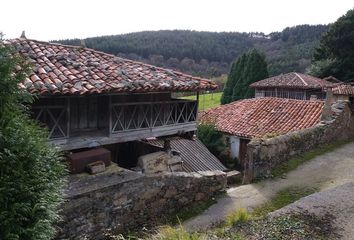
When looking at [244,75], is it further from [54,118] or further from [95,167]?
[54,118]

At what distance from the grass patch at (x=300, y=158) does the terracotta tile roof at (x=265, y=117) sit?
12.2 feet

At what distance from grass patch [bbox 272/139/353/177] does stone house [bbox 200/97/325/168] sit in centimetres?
391

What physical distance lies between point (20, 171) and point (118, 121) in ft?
13.9

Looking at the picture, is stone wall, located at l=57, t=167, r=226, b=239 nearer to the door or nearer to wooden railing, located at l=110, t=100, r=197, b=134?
wooden railing, located at l=110, t=100, r=197, b=134

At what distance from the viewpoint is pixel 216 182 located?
30.5ft

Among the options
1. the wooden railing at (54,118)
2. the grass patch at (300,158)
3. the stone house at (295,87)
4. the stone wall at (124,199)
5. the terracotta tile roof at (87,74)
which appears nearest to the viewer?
the stone wall at (124,199)

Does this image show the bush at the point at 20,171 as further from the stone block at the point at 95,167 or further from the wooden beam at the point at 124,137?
the stone block at the point at 95,167

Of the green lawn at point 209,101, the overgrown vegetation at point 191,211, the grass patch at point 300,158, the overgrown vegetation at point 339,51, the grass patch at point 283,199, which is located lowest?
the green lawn at point 209,101

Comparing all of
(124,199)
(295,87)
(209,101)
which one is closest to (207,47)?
(209,101)

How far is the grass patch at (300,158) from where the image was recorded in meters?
10.2

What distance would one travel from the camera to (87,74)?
7.80 m

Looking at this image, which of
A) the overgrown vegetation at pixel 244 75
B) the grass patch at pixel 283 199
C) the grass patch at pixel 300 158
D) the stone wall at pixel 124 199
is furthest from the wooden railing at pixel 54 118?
the overgrown vegetation at pixel 244 75

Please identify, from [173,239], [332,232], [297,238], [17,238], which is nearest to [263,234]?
[297,238]

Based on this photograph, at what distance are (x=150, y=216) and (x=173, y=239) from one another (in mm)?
3345
